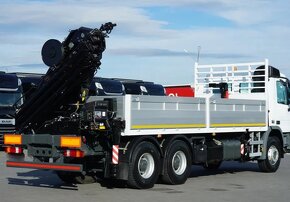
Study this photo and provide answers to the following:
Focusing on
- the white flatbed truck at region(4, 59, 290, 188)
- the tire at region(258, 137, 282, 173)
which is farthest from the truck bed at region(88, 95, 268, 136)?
the tire at region(258, 137, 282, 173)

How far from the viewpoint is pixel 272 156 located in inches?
702

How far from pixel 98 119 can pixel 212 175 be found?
17.5 feet

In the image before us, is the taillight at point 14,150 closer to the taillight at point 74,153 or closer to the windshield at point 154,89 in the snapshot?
the taillight at point 74,153

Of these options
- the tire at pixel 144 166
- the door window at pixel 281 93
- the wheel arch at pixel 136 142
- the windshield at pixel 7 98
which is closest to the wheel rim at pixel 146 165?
the tire at pixel 144 166

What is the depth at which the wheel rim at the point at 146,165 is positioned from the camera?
44.6 feet

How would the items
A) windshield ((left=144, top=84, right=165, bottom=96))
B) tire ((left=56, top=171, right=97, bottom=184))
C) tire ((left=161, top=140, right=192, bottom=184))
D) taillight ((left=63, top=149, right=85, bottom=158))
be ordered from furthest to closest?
windshield ((left=144, top=84, right=165, bottom=96)), tire ((left=56, top=171, right=97, bottom=184)), tire ((left=161, top=140, right=192, bottom=184)), taillight ((left=63, top=149, right=85, bottom=158))

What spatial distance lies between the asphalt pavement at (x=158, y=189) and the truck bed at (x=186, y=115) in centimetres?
130

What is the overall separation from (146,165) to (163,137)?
94 centimetres

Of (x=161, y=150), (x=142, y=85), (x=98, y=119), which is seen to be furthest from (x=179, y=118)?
(x=142, y=85)

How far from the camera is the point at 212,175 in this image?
1706 cm

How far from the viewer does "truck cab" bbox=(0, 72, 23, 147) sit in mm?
25016

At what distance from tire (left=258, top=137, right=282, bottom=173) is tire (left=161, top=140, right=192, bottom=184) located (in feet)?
12.1

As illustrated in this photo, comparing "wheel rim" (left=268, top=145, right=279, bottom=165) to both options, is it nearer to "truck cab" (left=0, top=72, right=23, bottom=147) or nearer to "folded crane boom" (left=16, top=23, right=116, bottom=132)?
"folded crane boom" (left=16, top=23, right=116, bottom=132)

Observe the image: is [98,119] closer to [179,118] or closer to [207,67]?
[179,118]
